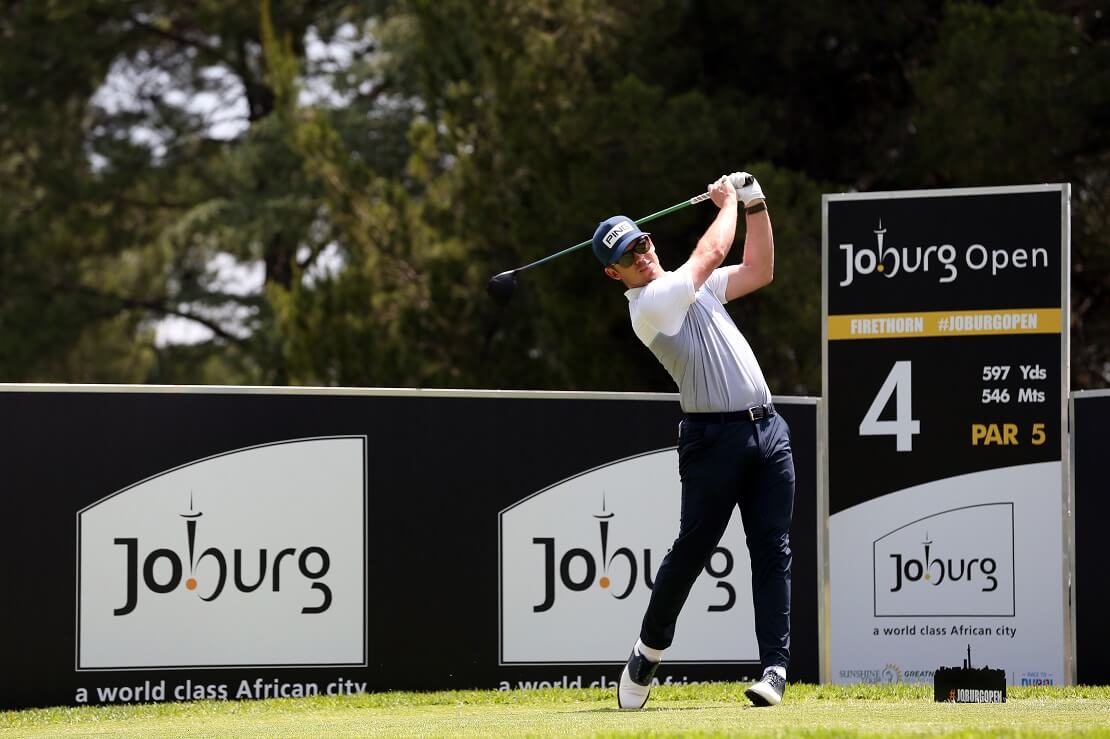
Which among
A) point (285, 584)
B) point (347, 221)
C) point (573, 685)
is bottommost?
point (573, 685)

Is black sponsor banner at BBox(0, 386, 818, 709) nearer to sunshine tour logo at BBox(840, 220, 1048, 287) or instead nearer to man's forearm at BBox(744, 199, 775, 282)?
sunshine tour logo at BBox(840, 220, 1048, 287)

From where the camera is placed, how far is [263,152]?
25891mm

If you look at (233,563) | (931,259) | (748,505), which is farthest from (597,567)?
(748,505)

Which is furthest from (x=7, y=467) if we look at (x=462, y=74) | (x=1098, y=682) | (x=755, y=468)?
(x=462, y=74)

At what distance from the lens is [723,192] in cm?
670

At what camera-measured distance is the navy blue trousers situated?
6.52 m

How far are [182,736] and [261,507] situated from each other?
2.28 metres

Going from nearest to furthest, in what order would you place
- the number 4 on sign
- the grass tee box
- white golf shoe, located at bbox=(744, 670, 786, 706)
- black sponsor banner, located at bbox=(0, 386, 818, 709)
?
the grass tee box → white golf shoe, located at bbox=(744, 670, 786, 706) → black sponsor banner, located at bbox=(0, 386, 818, 709) → the number 4 on sign

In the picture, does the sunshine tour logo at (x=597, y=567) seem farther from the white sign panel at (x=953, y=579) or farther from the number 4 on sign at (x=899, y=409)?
the number 4 on sign at (x=899, y=409)

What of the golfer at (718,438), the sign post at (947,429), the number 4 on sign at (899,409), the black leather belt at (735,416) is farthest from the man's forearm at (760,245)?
the number 4 on sign at (899,409)

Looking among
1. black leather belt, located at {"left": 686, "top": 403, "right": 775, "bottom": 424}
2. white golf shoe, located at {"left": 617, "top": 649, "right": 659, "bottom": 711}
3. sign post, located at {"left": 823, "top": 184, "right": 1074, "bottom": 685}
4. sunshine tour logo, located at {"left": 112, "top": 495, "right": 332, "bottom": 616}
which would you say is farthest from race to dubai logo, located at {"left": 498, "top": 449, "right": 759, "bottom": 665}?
black leather belt, located at {"left": 686, "top": 403, "right": 775, "bottom": 424}

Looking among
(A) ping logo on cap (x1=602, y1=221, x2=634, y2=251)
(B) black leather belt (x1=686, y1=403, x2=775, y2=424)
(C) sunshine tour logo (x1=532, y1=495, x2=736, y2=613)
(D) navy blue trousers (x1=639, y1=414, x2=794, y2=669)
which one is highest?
(A) ping logo on cap (x1=602, y1=221, x2=634, y2=251)

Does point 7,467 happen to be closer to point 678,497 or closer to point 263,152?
point 678,497

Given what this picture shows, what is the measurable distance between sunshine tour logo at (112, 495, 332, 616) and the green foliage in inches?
272
